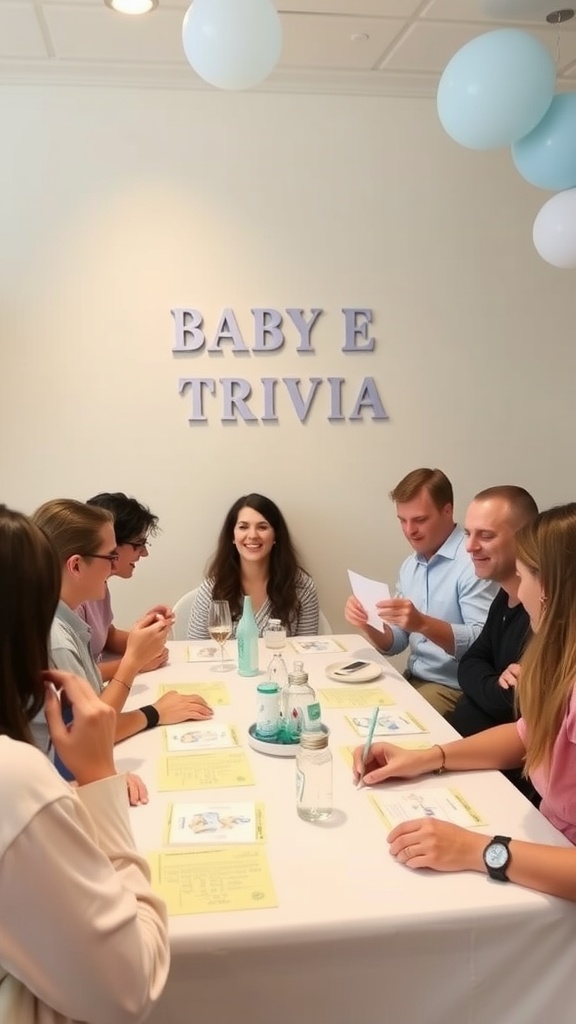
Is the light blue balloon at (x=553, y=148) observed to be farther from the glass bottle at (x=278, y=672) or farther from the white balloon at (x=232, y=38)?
the glass bottle at (x=278, y=672)

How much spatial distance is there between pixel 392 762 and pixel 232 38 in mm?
1896

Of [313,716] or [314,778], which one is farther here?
[313,716]

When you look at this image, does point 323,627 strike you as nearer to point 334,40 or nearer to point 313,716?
point 313,716

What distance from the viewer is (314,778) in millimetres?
1513

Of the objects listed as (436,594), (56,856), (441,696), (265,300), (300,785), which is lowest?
(441,696)

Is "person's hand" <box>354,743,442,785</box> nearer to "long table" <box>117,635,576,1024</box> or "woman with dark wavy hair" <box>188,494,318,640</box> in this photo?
"long table" <box>117,635,576,1024</box>

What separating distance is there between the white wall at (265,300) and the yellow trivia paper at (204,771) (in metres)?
1.71

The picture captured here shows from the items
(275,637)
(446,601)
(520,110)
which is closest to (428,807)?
(275,637)

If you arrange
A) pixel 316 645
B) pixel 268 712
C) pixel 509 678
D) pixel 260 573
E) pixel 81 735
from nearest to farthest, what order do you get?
1. pixel 81 735
2. pixel 268 712
3. pixel 509 678
4. pixel 316 645
5. pixel 260 573

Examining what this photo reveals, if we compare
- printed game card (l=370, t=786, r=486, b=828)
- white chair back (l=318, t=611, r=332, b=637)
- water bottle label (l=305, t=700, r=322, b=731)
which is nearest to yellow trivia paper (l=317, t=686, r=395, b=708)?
water bottle label (l=305, t=700, r=322, b=731)

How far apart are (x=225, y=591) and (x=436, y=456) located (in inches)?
44.2

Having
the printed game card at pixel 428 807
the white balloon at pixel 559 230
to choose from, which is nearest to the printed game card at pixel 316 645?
the printed game card at pixel 428 807

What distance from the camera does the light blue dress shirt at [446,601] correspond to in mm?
2738

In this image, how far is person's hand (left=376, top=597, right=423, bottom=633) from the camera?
248cm
